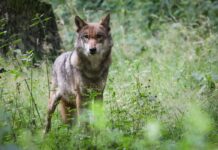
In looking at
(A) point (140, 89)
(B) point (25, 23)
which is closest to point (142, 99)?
(A) point (140, 89)

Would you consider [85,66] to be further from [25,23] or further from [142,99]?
[25,23]

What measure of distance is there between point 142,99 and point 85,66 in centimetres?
121

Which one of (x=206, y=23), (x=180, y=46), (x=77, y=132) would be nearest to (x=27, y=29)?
(x=180, y=46)

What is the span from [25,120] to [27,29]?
466cm

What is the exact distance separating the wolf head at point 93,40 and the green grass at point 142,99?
0.46m

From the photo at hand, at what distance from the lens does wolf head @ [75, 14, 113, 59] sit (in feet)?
19.5

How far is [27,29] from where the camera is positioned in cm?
941

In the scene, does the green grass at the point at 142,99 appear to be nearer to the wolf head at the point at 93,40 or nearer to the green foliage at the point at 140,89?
the green foliage at the point at 140,89

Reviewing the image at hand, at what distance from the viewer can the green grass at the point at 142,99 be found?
3.43m

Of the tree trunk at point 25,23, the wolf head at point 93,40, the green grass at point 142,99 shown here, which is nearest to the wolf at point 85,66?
the wolf head at point 93,40

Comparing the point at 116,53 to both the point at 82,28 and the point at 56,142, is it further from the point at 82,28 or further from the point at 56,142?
the point at 56,142

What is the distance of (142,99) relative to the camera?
17.1 feet

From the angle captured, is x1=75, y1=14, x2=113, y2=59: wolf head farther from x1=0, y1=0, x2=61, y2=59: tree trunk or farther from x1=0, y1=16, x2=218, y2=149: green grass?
x1=0, y1=0, x2=61, y2=59: tree trunk

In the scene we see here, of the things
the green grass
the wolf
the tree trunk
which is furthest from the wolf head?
the tree trunk
